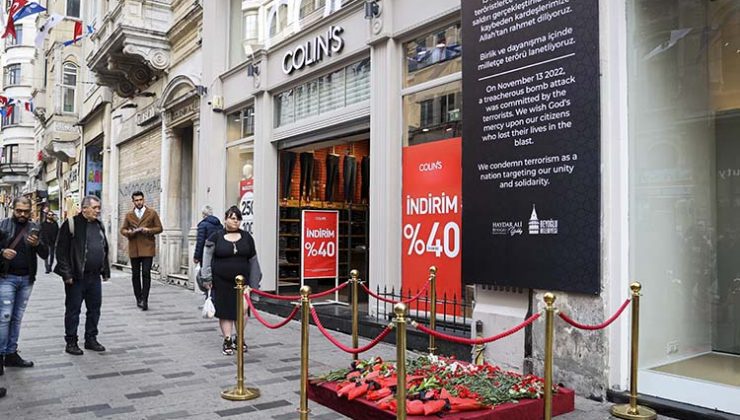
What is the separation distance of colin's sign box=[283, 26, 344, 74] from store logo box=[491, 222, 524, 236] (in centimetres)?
456

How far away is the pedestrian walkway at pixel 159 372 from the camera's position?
487 cm

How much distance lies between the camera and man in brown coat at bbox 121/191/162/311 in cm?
1085

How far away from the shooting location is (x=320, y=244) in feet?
36.4

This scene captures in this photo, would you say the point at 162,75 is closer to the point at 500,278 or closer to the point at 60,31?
the point at 500,278

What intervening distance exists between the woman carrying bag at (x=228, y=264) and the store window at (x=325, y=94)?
10.5 ft

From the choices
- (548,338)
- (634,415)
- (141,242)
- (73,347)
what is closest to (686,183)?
(634,415)

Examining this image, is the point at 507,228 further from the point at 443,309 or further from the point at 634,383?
the point at 443,309

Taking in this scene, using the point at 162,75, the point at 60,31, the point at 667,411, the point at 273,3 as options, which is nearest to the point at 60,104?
the point at 60,31

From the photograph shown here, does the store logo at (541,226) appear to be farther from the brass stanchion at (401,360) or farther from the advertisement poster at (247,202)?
the advertisement poster at (247,202)

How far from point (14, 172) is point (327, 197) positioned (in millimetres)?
43874

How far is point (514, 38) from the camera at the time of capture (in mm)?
5797

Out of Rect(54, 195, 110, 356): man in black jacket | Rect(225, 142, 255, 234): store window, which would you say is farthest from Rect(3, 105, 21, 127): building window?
Rect(54, 195, 110, 356): man in black jacket

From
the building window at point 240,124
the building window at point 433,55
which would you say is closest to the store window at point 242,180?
the building window at point 240,124

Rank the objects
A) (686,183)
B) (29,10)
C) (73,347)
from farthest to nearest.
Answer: (29,10) → (73,347) → (686,183)
